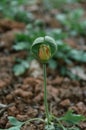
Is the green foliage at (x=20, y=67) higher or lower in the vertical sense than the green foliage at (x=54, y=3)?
A: higher

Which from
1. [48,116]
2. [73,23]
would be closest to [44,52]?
[48,116]

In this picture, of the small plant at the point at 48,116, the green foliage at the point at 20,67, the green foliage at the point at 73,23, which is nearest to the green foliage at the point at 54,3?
the green foliage at the point at 73,23

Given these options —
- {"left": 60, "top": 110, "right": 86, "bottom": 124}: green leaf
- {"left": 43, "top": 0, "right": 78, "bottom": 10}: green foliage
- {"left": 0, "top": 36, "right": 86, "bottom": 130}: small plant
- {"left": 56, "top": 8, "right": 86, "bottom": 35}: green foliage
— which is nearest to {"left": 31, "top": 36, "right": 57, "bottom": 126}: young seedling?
{"left": 0, "top": 36, "right": 86, "bottom": 130}: small plant

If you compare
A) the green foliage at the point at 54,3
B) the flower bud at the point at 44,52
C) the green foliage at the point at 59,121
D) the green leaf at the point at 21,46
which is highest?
the flower bud at the point at 44,52

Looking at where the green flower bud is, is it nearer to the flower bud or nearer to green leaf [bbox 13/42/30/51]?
the flower bud

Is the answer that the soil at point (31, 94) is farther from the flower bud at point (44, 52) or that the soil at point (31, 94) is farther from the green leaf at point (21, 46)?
the flower bud at point (44, 52)
